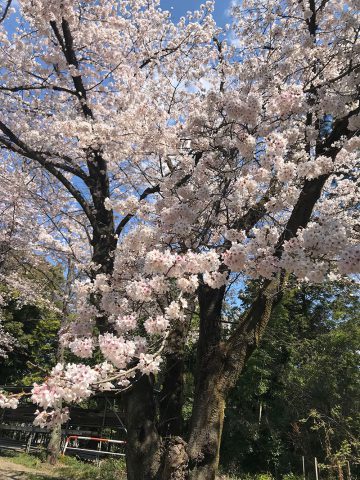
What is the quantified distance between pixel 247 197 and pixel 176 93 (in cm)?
506

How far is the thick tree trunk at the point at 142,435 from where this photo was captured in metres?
4.23

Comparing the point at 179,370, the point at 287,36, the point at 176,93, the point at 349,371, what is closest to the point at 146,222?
the point at 179,370

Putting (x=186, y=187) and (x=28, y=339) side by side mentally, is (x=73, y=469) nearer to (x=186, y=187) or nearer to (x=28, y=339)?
(x=186, y=187)

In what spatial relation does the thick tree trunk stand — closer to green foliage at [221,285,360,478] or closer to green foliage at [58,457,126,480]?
green foliage at [58,457,126,480]

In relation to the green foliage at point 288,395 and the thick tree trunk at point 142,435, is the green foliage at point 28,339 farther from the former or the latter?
the thick tree trunk at point 142,435

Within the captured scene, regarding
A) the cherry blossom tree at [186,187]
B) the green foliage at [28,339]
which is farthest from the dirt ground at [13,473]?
the green foliage at [28,339]

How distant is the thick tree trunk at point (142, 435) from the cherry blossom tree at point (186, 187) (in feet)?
0.05

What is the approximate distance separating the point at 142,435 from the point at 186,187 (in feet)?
8.86

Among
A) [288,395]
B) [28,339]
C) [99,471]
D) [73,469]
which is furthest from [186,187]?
[28,339]

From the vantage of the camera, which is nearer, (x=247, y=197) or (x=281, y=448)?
(x=247, y=197)

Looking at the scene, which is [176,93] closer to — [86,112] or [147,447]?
[86,112]

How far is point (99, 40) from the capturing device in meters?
7.99

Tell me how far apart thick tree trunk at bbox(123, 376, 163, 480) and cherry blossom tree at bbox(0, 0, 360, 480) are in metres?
0.01

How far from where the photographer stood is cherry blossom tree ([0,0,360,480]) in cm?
347
